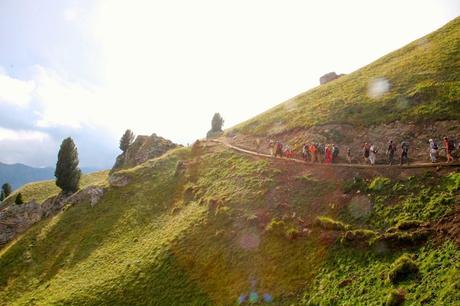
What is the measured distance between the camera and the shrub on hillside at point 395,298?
70.0 ft

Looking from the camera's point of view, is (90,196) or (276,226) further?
(90,196)

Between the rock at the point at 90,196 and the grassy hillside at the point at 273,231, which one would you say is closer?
the grassy hillside at the point at 273,231

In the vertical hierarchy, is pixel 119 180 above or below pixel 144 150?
below

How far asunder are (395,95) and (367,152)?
63.5 feet

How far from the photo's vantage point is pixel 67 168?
2975 inches

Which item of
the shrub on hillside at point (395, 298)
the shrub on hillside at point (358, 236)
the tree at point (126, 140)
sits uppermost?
the tree at point (126, 140)

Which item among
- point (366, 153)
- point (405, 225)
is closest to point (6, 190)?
point (366, 153)

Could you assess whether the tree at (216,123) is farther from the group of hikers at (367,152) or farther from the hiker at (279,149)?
the hiker at (279,149)

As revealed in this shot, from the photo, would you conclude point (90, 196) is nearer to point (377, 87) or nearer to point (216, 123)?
point (216, 123)

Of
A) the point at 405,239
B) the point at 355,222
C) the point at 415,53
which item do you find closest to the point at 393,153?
the point at 355,222

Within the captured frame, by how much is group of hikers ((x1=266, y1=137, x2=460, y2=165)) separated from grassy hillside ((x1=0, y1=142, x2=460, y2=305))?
9.43 feet

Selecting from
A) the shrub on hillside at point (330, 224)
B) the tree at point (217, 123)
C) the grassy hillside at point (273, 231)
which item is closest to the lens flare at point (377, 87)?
the grassy hillside at point (273, 231)

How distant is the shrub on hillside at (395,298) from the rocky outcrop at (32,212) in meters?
52.3

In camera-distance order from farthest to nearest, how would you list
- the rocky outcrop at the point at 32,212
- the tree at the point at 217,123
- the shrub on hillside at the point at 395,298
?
the tree at the point at 217,123
the rocky outcrop at the point at 32,212
the shrub on hillside at the point at 395,298
